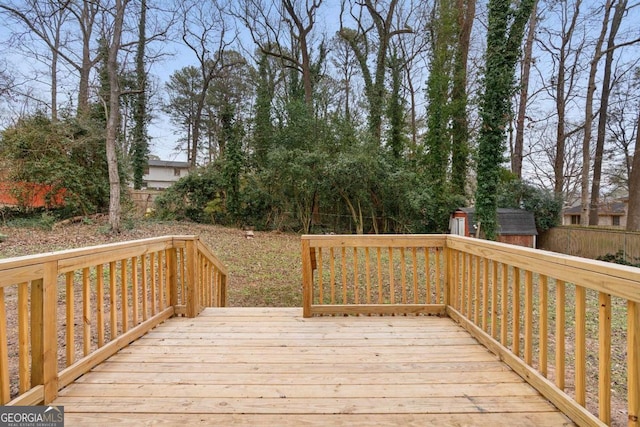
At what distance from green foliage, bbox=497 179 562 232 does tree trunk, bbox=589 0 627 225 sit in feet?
14.6

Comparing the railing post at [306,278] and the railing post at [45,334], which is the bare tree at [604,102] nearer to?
the railing post at [306,278]

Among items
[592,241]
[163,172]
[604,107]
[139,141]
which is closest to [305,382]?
[592,241]

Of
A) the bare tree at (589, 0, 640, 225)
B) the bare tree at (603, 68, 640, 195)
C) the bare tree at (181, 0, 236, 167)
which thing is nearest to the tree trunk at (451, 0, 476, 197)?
the bare tree at (589, 0, 640, 225)

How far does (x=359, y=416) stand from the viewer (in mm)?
1689

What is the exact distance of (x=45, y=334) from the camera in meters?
1.80

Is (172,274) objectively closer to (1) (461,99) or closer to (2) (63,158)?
(2) (63,158)

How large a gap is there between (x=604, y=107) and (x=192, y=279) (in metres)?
17.5

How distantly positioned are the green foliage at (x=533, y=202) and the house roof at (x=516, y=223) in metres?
0.46

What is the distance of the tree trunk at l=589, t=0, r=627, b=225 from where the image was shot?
489 inches

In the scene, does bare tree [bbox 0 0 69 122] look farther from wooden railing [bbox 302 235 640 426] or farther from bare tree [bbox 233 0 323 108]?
wooden railing [bbox 302 235 640 426]

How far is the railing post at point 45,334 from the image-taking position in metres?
Answer: 1.77

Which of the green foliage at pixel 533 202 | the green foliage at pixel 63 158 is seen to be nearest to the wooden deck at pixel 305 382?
the green foliage at pixel 63 158

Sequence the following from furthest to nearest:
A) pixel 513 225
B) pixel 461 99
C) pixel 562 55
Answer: pixel 562 55
pixel 461 99
pixel 513 225

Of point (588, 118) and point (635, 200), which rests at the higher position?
point (588, 118)
